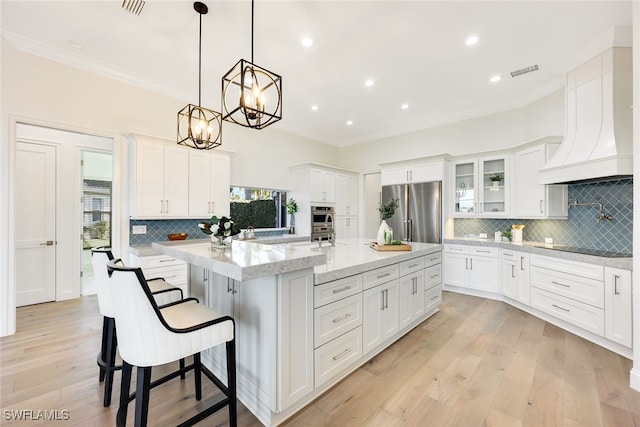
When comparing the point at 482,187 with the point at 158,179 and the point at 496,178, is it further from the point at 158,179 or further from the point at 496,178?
the point at 158,179

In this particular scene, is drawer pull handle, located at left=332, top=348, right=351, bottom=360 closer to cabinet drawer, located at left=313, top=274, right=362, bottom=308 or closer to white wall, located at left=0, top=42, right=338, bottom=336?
cabinet drawer, located at left=313, top=274, right=362, bottom=308

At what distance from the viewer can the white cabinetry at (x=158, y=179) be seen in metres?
3.61

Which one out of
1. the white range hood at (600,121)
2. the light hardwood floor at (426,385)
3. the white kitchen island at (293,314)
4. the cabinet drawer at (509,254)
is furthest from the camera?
the cabinet drawer at (509,254)

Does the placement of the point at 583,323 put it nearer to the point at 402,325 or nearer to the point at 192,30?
the point at 402,325

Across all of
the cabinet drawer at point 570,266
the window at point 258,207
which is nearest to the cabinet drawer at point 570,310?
the cabinet drawer at point 570,266

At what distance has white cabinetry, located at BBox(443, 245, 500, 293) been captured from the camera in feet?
14.1

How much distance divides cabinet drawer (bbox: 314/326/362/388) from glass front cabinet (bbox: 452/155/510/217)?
3.57 meters

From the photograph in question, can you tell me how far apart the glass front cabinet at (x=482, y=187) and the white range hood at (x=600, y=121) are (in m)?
1.15

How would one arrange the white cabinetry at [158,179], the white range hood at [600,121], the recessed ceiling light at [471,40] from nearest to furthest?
1. the white range hood at [600,121]
2. the recessed ceiling light at [471,40]
3. the white cabinetry at [158,179]

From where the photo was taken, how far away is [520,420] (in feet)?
5.86

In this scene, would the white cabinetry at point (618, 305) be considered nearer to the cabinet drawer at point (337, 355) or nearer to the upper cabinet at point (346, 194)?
the cabinet drawer at point (337, 355)

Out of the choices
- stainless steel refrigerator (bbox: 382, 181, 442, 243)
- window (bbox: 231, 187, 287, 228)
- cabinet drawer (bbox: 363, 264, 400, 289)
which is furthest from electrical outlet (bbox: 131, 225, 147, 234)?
stainless steel refrigerator (bbox: 382, 181, 442, 243)

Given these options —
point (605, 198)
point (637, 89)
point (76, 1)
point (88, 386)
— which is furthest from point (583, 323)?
point (76, 1)

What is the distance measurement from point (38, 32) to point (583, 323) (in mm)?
6753
